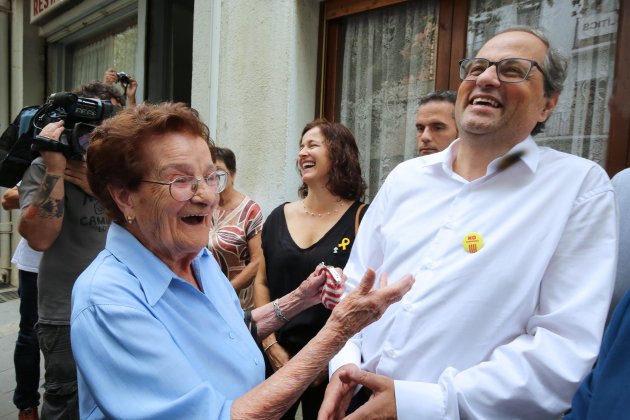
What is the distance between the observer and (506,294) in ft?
4.27

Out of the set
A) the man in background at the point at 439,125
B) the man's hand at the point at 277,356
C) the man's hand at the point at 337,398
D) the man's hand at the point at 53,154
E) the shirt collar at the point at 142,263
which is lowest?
the man's hand at the point at 277,356

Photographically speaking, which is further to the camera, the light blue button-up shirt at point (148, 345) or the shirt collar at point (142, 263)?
the shirt collar at point (142, 263)

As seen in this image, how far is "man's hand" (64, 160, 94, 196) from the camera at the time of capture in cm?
237

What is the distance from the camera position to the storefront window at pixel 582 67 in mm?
2576

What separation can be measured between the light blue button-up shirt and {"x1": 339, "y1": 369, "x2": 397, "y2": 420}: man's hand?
34 cm

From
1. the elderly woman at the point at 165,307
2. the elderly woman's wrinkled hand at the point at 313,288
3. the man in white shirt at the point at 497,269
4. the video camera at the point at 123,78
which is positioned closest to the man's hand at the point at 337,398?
the man in white shirt at the point at 497,269

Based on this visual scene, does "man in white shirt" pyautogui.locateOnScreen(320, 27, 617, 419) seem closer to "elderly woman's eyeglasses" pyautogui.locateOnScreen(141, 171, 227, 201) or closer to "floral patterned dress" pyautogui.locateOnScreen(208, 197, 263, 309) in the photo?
"elderly woman's eyeglasses" pyautogui.locateOnScreen(141, 171, 227, 201)

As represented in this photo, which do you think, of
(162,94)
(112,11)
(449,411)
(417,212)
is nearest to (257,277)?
(417,212)

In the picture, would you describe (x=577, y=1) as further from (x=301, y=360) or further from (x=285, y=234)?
(x=301, y=360)

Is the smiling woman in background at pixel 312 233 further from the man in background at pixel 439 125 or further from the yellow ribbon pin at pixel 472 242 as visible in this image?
the yellow ribbon pin at pixel 472 242

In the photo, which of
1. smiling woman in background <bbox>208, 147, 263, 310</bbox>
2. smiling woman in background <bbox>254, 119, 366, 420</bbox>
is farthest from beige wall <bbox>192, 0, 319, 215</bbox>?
smiling woman in background <bbox>254, 119, 366, 420</bbox>

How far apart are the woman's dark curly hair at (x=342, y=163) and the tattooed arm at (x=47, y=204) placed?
1.44 metres

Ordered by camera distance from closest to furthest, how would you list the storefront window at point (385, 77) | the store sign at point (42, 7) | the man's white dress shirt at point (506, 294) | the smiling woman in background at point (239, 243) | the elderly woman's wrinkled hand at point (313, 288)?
the man's white dress shirt at point (506, 294) → the elderly woman's wrinkled hand at point (313, 288) → the smiling woman in background at point (239, 243) → the storefront window at point (385, 77) → the store sign at point (42, 7)

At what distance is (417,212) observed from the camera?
1.59 metres
